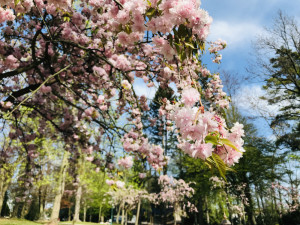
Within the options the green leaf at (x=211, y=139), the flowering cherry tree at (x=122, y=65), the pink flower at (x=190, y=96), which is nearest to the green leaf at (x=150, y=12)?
the flowering cherry tree at (x=122, y=65)

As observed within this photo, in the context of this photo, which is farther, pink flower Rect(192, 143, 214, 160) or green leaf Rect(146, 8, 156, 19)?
green leaf Rect(146, 8, 156, 19)

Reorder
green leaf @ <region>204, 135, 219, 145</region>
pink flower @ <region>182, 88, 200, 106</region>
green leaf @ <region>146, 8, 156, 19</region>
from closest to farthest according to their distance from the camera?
green leaf @ <region>204, 135, 219, 145</region>, pink flower @ <region>182, 88, 200, 106</region>, green leaf @ <region>146, 8, 156, 19</region>

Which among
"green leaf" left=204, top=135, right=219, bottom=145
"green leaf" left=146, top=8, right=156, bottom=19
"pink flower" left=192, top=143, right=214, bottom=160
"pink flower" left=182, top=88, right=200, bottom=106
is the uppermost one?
"green leaf" left=146, top=8, right=156, bottom=19

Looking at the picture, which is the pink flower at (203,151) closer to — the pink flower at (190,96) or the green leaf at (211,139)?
the green leaf at (211,139)

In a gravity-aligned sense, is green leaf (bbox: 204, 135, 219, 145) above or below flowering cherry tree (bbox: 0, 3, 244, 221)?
below

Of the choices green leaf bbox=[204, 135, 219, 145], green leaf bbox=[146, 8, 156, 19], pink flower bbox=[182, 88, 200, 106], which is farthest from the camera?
green leaf bbox=[146, 8, 156, 19]

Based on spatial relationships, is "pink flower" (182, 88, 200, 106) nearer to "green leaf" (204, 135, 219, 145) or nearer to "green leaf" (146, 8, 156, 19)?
"green leaf" (204, 135, 219, 145)

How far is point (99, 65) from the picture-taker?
455 cm

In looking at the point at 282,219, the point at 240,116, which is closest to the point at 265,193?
the point at 282,219

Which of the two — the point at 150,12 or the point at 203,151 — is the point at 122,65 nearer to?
the point at 150,12

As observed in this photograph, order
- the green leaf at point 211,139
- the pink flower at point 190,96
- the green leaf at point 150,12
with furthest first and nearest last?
the green leaf at point 150,12, the pink flower at point 190,96, the green leaf at point 211,139

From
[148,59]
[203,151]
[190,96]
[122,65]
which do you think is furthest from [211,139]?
[148,59]

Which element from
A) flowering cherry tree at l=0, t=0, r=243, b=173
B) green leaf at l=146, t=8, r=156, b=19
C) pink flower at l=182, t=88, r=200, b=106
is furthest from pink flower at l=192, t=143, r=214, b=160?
green leaf at l=146, t=8, r=156, b=19

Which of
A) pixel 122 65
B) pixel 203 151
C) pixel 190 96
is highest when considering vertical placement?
pixel 122 65
